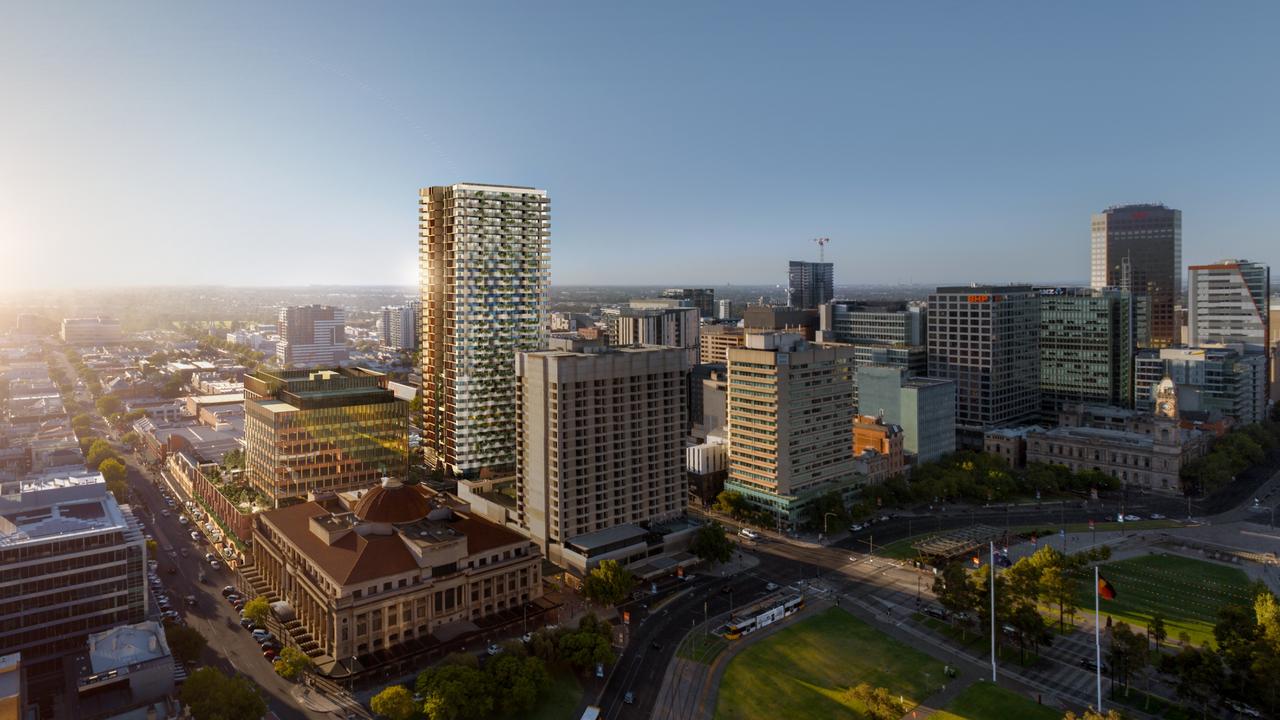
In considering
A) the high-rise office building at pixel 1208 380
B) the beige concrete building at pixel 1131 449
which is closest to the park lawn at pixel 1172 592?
the beige concrete building at pixel 1131 449

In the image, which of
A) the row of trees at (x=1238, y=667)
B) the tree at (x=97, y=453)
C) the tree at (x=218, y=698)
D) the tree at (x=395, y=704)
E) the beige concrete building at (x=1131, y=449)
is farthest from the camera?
the tree at (x=97, y=453)

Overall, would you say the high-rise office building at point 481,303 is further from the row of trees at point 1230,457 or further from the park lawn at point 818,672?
the row of trees at point 1230,457

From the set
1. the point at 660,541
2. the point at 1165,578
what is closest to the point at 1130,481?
the point at 1165,578

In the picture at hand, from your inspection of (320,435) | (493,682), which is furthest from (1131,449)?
(320,435)

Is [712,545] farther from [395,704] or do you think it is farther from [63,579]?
[63,579]

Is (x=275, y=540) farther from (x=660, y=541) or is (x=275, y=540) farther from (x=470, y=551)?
(x=660, y=541)

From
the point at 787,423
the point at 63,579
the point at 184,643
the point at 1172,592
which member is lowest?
the point at 1172,592
